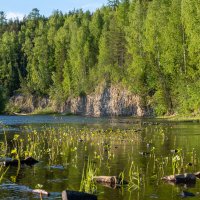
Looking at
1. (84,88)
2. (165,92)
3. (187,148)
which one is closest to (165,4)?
(165,92)

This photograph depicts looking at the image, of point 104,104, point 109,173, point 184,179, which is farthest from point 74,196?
point 104,104

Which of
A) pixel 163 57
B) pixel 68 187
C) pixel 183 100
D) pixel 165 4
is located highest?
pixel 165 4

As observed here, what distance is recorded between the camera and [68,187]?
1816 cm

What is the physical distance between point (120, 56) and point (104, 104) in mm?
13228

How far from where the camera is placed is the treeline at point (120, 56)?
82.9 m

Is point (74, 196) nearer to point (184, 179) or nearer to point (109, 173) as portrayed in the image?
point (184, 179)

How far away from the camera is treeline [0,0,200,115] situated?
82.9 metres

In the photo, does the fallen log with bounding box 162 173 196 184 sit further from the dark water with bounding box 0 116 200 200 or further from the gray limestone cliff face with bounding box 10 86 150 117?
the gray limestone cliff face with bounding box 10 86 150 117

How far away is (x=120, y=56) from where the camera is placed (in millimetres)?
118688

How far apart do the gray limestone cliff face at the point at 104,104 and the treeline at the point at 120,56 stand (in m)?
2.20

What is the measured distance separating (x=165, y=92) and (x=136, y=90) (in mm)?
12273

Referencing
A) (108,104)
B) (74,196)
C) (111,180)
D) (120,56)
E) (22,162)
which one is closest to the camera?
(74,196)

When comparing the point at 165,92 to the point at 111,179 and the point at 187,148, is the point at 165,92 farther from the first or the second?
the point at 111,179

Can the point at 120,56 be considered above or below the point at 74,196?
above
